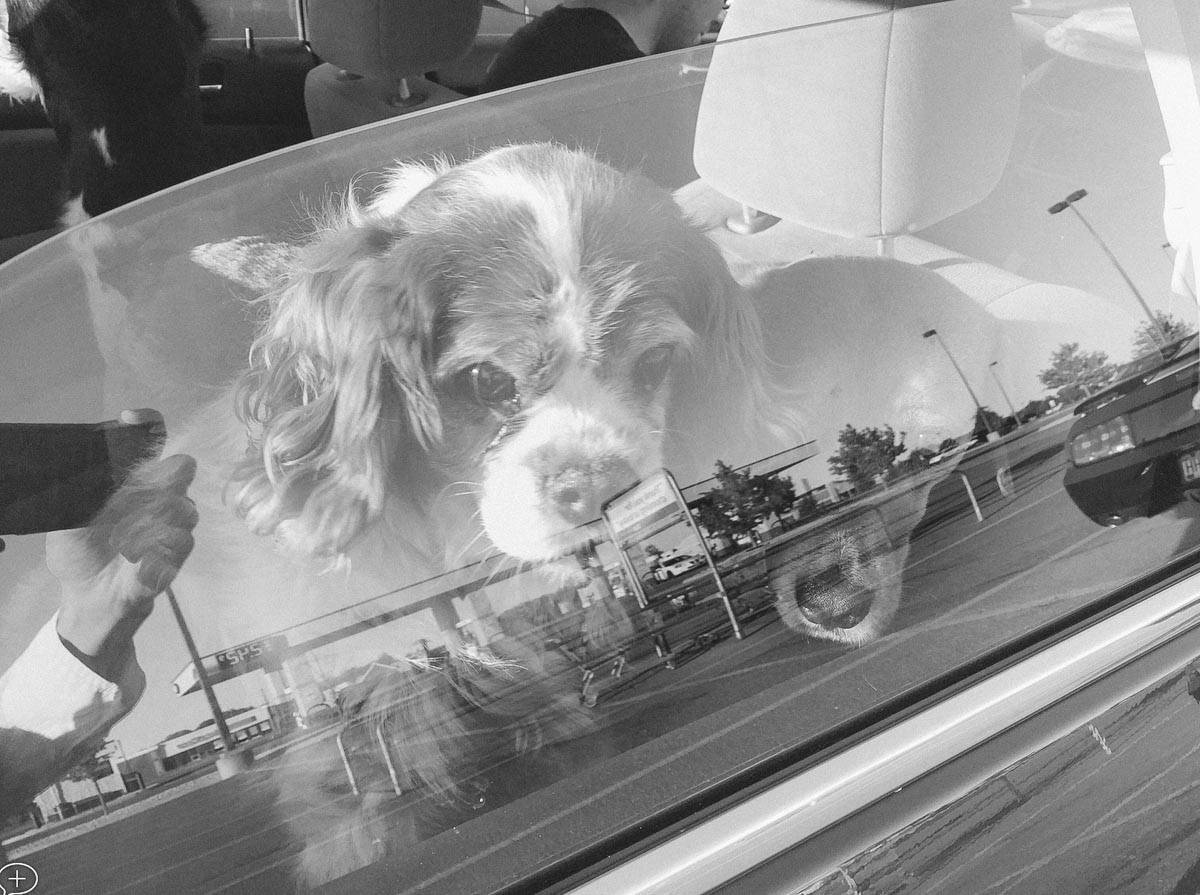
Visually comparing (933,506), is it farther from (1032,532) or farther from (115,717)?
(115,717)

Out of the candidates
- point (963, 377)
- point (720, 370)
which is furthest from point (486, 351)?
point (963, 377)

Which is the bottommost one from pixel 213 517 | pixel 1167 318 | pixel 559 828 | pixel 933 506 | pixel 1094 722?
pixel 1094 722

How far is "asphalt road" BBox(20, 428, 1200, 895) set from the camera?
92cm

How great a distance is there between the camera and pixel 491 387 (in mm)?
1007

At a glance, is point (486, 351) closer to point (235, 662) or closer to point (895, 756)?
point (235, 662)

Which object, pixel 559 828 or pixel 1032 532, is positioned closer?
pixel 559 828

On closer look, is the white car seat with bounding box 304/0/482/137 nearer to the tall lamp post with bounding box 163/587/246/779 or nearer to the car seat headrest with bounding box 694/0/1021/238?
the car seat headrest with bounding box 694/0/1021/238

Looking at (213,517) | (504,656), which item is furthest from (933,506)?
(213,517)

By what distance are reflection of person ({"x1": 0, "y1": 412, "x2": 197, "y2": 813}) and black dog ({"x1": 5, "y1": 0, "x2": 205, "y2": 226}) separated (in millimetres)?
663

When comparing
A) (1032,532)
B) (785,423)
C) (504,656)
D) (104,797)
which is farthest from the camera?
(1032,532)

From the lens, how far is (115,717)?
0.90 meters

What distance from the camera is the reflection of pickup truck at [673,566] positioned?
3.67 feet

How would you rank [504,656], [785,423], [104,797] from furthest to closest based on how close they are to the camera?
[785,423]
[504,656]
[104,797]

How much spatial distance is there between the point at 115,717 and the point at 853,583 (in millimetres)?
852
